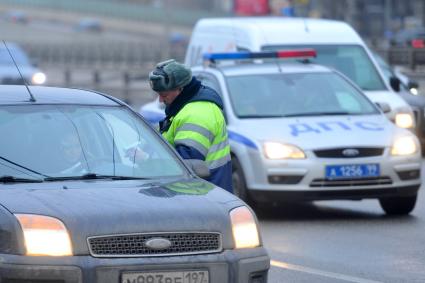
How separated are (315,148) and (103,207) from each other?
20.6 feet

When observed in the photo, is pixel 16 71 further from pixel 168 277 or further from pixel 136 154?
pixel 168 277

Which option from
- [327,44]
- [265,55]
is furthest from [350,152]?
[327,44]

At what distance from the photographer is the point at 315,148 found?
42.2 feet

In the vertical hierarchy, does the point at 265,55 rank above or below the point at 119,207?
below

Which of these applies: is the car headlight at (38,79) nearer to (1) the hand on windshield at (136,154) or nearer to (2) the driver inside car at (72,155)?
(1) the hand on windshield at (136,154)

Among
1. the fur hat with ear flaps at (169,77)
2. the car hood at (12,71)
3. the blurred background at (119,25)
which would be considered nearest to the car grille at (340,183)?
the fur hat with ear flaps at (169,77)

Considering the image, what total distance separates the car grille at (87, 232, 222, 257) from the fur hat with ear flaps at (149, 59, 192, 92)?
2.16m

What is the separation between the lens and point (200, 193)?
23.9 ft

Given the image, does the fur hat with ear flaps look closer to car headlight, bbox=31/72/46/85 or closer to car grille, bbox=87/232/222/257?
car grille, bbox=87/232/222/257

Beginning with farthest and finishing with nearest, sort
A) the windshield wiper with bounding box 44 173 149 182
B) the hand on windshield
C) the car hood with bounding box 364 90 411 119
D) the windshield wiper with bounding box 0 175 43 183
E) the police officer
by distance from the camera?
the car hood with bounding box 364 90 411 119
the police officer
the hand on windshield
the windshield wiper with bounding box 44 173 149 182
the windshield wiper with bounding box 0 175 43 183

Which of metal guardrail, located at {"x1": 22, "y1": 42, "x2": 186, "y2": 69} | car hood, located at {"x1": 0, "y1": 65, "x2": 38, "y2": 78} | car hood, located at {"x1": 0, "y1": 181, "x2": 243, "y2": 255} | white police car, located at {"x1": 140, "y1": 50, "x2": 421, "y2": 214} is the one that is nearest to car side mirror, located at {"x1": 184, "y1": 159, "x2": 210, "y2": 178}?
car hood, located at {"x1": 0, "y1": 181, "x2": 243, "y2": 255}

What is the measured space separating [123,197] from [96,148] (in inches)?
34.6

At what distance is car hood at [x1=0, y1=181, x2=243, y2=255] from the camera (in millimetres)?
6621

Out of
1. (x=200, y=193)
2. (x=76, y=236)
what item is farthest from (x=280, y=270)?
(x=76, y=236)
